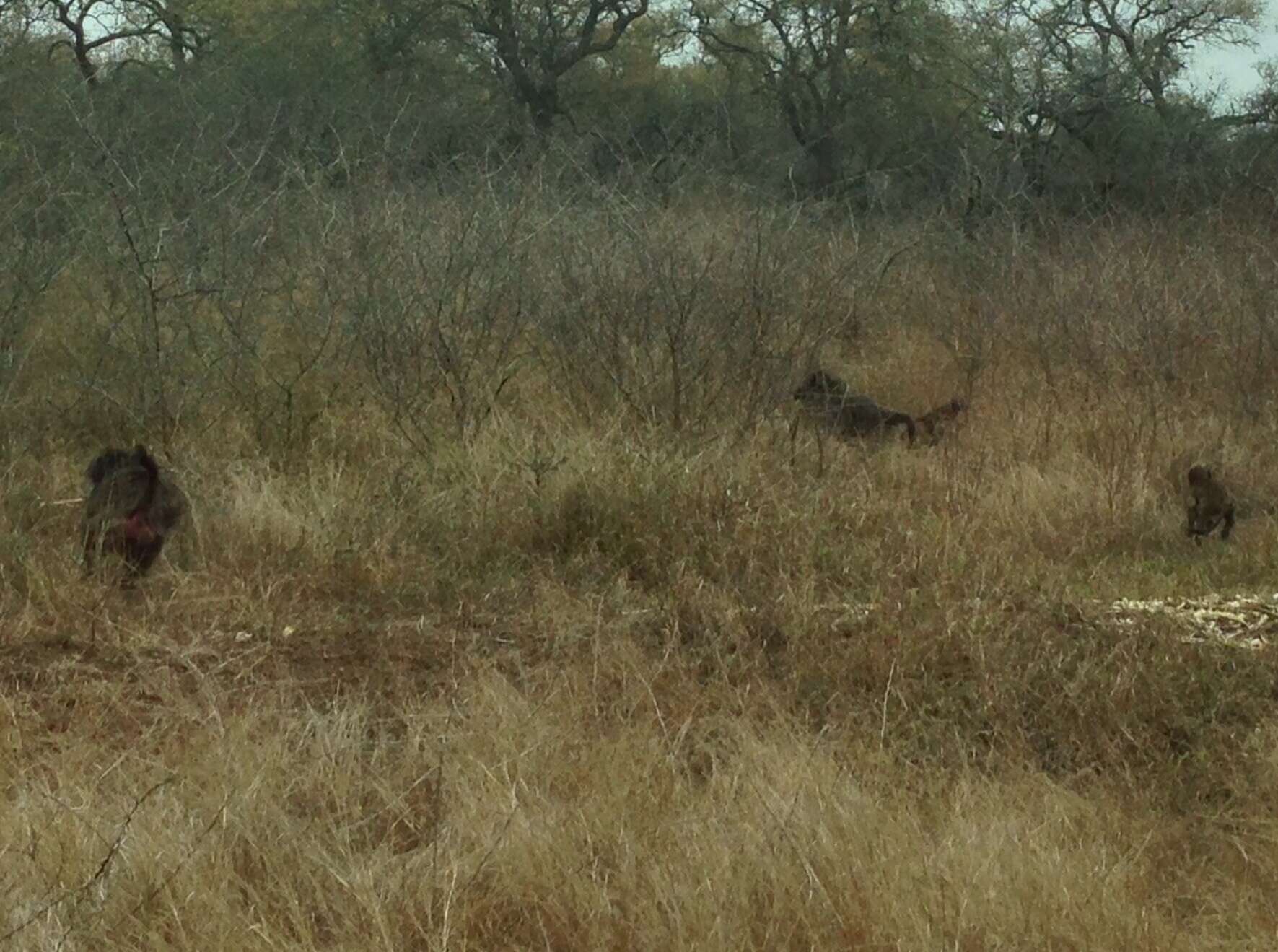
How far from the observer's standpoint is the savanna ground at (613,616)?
2.67 meters

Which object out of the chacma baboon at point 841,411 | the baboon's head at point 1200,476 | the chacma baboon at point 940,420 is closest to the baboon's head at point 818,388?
the chacma baboon at point 841,411

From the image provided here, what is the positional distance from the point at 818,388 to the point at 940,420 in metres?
0.74

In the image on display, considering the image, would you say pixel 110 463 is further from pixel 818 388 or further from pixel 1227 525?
pixel 1227 525

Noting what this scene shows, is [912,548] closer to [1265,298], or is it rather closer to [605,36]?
[1265,298]

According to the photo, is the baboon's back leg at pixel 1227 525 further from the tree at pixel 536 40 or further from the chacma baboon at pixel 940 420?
the tree at pixel 536 40

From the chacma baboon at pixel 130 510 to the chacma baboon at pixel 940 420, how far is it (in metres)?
3.71

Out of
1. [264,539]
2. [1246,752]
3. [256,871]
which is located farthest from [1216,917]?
[264,539]

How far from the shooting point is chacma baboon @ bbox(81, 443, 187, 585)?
441 cm

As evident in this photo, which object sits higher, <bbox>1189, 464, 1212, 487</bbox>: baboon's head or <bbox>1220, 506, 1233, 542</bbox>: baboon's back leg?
<bbox>1189, 464, 1212, 487</bbox>: baboon's head

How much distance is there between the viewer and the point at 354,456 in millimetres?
6059

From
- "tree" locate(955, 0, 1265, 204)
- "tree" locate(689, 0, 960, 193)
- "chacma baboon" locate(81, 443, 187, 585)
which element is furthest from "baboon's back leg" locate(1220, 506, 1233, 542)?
"tree" locate(689, 0, 960, 193)

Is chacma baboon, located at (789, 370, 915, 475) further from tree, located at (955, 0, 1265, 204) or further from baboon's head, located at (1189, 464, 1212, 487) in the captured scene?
tree, located at (955, 0, 1265, 204)

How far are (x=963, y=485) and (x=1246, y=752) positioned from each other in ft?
8.14

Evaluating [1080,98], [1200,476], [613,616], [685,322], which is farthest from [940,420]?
[1080,98]
